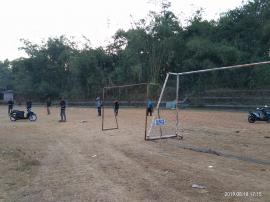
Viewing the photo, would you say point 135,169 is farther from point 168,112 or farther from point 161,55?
point 161,55

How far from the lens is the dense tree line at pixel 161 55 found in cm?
4203

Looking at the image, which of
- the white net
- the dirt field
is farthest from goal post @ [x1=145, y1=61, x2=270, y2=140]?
the dirt field

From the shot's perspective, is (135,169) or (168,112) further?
(168,112)

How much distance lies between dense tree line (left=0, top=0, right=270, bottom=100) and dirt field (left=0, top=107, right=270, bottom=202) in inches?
626

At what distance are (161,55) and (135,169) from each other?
42.5 metres

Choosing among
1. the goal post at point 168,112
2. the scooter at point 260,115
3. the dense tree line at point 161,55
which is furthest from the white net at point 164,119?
the dense tree line at point 161,55

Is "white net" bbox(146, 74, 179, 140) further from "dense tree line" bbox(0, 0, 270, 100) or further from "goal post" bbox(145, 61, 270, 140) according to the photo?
"dense tree line" bbox(0, 0, 270, 100)

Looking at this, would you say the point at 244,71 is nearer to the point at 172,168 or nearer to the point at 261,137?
the point at 261,137

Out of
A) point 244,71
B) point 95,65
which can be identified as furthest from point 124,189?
point 95,65

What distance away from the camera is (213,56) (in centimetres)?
4381

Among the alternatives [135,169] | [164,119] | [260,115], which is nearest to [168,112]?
[164,119]

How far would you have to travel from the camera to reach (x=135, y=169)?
920cm

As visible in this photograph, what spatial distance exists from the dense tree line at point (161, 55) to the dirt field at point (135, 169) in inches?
626

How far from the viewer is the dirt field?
7.13 metres
